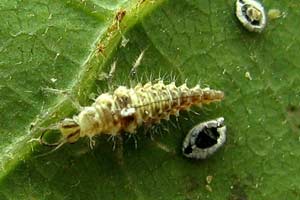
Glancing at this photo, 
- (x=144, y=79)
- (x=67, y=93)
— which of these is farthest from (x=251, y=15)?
(x=67, y=93)

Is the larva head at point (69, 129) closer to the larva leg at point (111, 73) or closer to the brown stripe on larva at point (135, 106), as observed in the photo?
the brown stripe on larva at point (135, 106)

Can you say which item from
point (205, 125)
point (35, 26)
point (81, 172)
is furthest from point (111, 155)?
point (35, 26)

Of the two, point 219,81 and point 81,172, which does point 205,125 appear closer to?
point 219,81

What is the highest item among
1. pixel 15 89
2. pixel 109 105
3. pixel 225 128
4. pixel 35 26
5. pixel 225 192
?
pixel 35 26

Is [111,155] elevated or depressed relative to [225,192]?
elevated

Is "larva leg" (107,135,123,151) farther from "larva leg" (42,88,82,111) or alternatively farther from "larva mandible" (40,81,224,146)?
"larva leg" (42,88,82,111)
